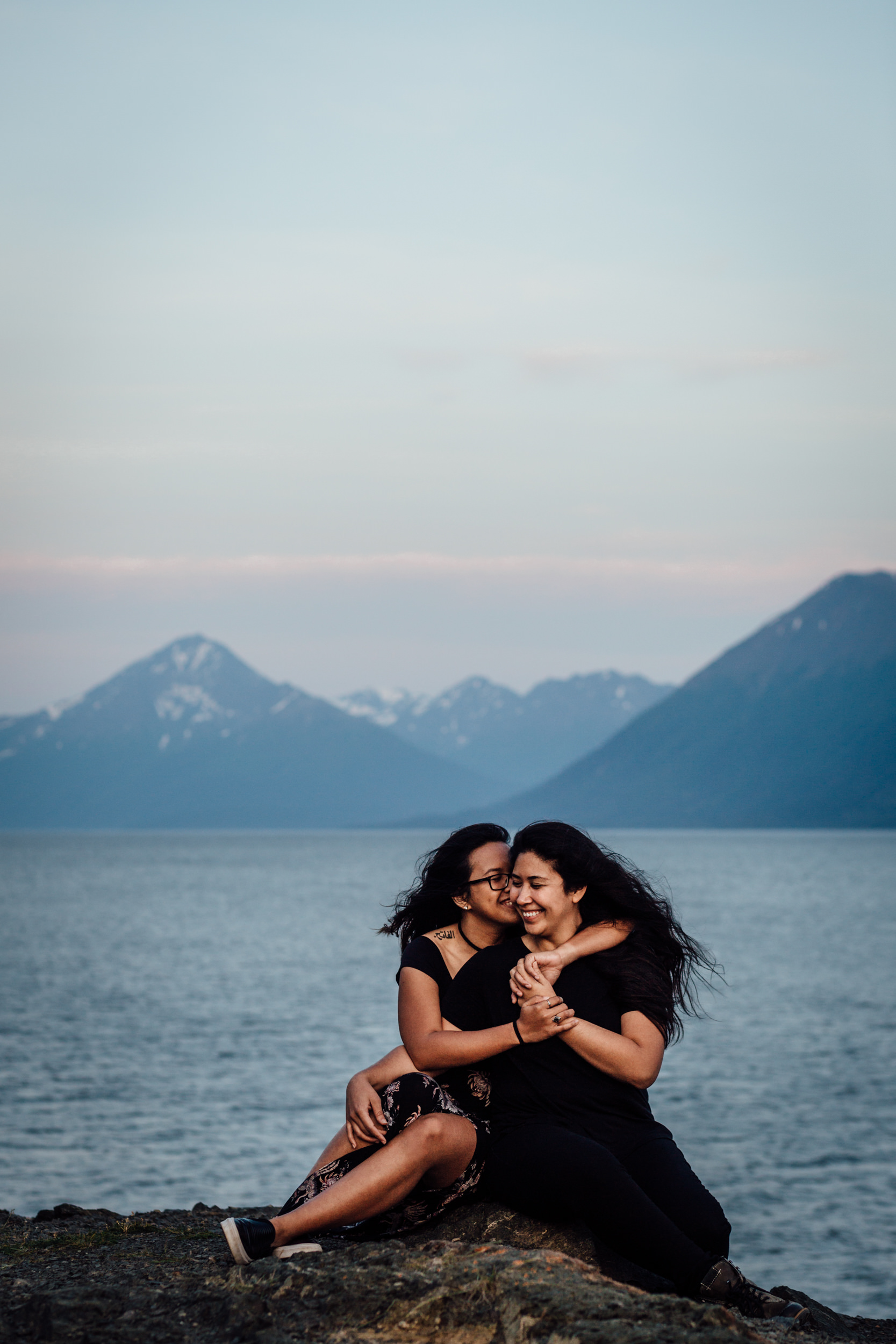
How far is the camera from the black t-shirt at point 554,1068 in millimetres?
4949

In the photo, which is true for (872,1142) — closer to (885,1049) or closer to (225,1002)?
(885,1049)

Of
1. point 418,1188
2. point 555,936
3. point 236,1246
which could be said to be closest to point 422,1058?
point 418,1188

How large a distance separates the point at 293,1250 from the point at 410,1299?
67 centimetres

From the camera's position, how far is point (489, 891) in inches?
207

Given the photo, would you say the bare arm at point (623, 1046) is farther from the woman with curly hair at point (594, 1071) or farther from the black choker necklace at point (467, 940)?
the black choker necklace at point (467, 940)

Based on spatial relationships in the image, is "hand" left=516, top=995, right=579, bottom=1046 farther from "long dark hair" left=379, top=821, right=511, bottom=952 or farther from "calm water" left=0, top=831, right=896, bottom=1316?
"calm water" left=0, top=831, right=896, bottom=1316

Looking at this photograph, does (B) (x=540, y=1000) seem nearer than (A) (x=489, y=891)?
Yes

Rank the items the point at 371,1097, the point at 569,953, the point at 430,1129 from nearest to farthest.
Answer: the point at 430,1129
the point at 371,1097
the point at 569,953

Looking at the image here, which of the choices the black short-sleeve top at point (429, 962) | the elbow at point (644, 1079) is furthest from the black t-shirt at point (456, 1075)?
the elbow at point (644, 1079)

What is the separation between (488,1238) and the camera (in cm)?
500

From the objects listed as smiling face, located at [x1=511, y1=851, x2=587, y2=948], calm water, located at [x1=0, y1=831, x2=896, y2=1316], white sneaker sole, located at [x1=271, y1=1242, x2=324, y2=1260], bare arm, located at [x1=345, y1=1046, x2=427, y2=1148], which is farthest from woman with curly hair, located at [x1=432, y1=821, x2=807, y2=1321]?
calm water, located at [x1=0, y1=831, x2=896, y2=1316]

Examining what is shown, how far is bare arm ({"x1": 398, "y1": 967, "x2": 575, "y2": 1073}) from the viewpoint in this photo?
4746mm

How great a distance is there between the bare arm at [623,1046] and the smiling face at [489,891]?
488 millimetres

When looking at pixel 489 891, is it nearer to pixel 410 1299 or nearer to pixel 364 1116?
pixel 364 1116
